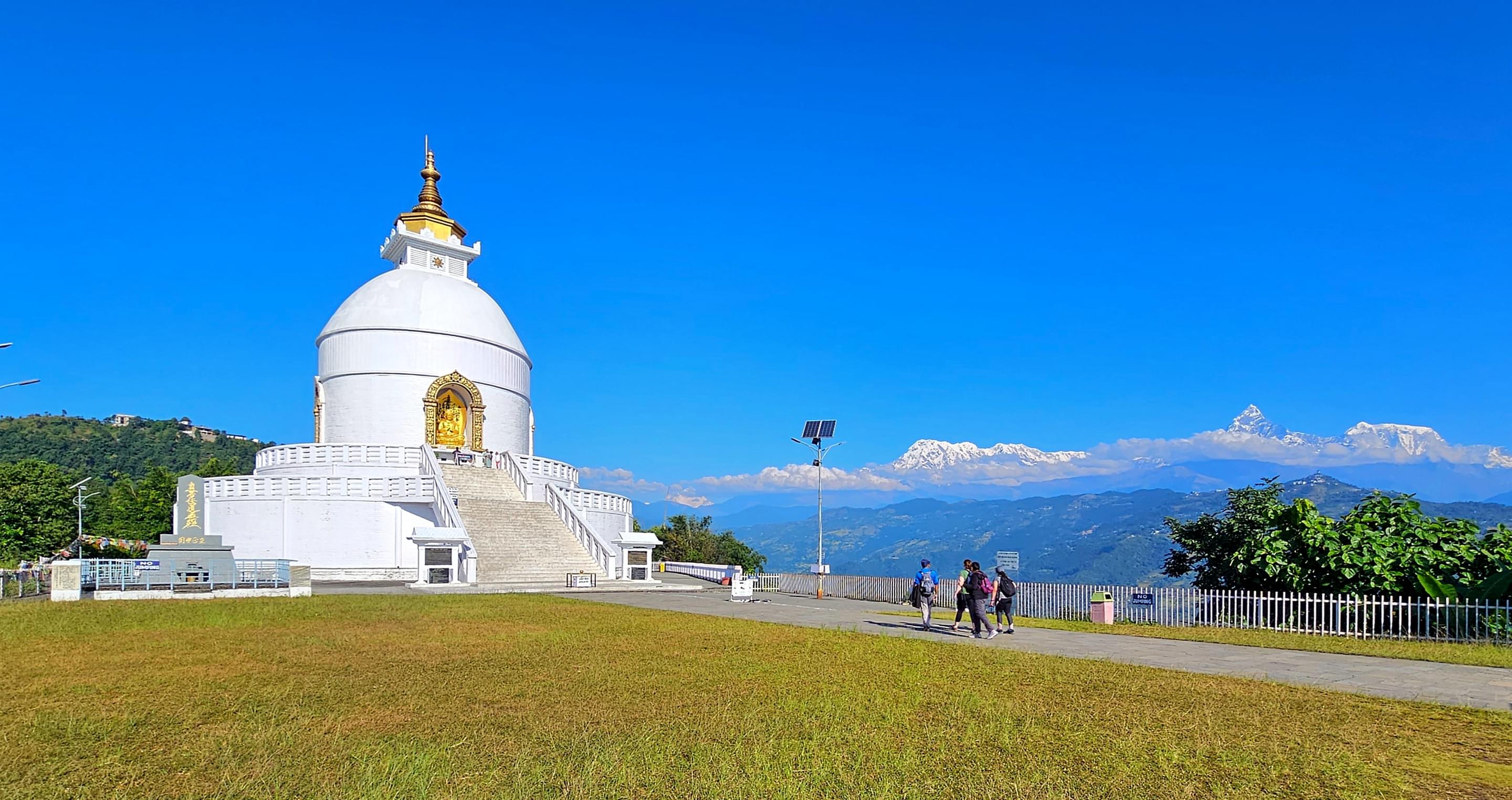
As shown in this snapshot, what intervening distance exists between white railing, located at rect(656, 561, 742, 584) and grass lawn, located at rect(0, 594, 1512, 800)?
24678mm

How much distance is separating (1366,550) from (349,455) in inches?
1413

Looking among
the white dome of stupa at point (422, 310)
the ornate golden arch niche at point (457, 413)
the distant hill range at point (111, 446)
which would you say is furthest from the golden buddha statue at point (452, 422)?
the distant hill range at point (111, 446)

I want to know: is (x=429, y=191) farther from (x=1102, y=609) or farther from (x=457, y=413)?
(x=1102, y=609)

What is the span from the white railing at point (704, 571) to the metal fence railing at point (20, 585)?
21.3 metres

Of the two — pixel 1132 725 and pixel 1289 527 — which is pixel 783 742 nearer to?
pixel 1132 725

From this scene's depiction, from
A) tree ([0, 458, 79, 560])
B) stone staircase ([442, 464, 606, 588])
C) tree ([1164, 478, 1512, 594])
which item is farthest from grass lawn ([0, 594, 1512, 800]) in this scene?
tree ([0, 458, 79, 560])

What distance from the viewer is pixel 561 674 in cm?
1162

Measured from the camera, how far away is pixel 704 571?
42188 mm

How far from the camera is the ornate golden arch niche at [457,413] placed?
43.6 meters

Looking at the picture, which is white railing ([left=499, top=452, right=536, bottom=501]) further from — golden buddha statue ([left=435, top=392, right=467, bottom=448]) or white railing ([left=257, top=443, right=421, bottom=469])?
golden buddha statue ([left=435, top=392, right=467, bottom=448])

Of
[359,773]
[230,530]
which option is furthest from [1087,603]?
[230,530]

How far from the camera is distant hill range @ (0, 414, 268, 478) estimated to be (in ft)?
317

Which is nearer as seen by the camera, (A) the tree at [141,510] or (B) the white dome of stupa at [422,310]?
(B) the white dome of stupa at [422,310]

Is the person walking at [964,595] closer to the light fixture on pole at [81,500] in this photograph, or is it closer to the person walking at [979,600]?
the person walking at [979,600]
